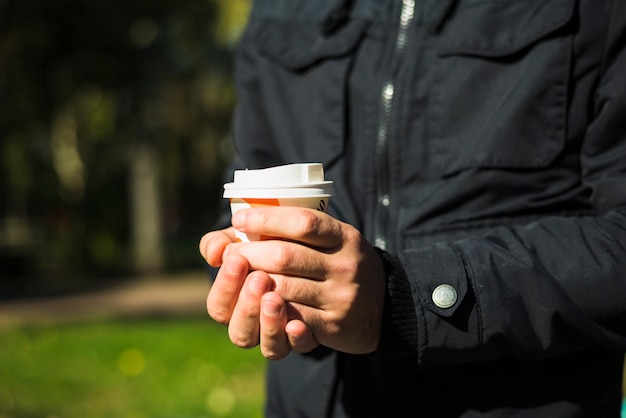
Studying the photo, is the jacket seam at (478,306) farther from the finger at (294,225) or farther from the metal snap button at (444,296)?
Answer: the finger at (294,225)

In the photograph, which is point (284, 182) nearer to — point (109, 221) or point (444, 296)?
point (444, 296)

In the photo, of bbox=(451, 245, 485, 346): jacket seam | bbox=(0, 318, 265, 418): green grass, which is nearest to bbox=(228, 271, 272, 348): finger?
bbox=(451, 245, 485, 346): jacket seam

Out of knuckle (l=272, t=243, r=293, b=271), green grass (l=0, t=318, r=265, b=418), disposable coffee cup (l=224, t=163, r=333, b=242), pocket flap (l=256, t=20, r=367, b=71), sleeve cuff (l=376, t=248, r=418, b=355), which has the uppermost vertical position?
pocket flap (l=256, t=20, r=367, b=71)

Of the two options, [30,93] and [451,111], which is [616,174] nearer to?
[451,111]

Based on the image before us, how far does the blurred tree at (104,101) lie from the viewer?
44.9 feet

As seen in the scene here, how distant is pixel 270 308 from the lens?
4.01 feet

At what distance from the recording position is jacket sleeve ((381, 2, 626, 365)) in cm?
139

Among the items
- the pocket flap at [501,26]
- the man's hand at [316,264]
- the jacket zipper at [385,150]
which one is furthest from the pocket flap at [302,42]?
the man's hand at [316,264]

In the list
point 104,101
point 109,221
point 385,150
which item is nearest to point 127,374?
Answer: point 385,150

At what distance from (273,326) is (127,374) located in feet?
17.7

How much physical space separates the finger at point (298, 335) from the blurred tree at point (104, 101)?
10.4 m

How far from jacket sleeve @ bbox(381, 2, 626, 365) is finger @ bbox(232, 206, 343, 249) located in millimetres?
202

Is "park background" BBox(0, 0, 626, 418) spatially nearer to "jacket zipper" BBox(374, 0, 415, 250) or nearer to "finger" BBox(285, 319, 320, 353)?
"jacket zipper" BBox(374, 0, 415, 250)

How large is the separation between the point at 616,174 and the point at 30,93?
52.2 ft
